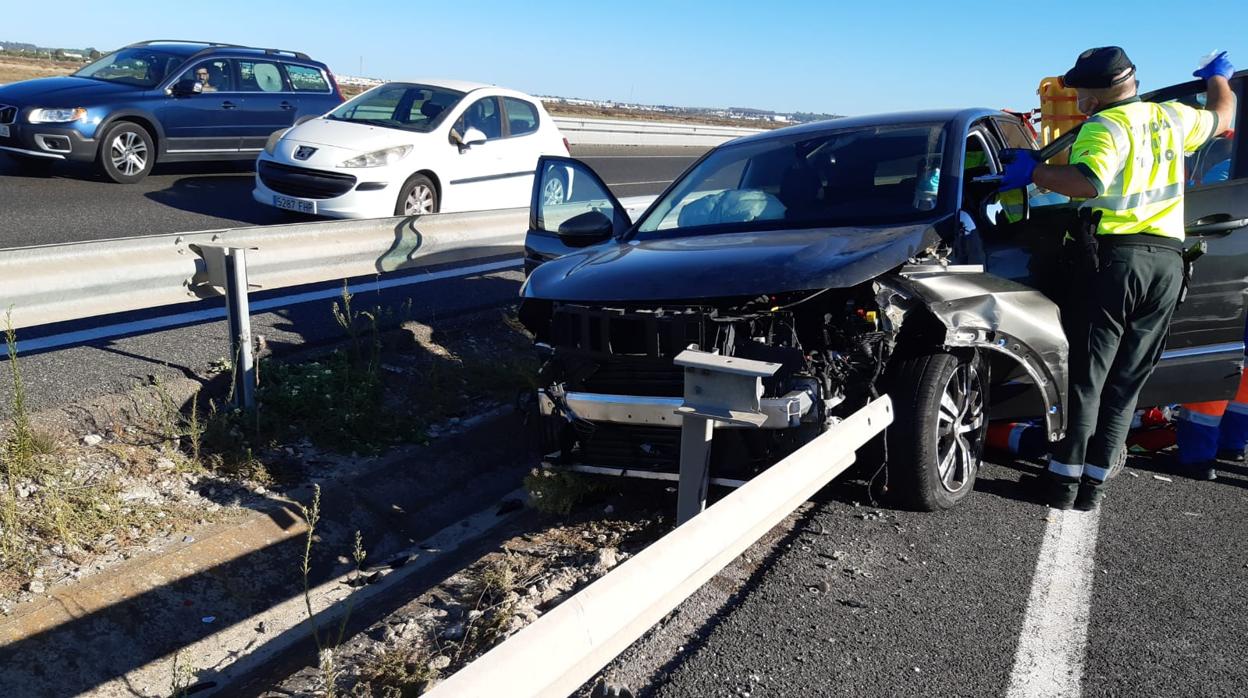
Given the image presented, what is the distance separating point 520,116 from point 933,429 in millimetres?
8394

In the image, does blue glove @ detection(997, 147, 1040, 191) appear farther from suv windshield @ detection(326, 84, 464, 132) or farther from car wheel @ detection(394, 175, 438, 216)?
suv windshield @ detection(326, 84, 464, 132)

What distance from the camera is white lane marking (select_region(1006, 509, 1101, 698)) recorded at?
10.6ft

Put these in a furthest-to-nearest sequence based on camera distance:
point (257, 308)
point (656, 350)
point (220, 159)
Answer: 1. point (220, 159)
2. point (257, 308)
3. point (656, 350)

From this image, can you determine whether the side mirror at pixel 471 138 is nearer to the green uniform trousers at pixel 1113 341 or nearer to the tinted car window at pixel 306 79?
the tinted car window at pixel 306 79

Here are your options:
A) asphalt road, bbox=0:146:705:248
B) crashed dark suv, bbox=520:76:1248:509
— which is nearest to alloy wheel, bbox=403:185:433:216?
asphalt road, bbox=0:146:705:248

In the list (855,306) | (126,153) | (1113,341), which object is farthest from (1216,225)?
(126,153)

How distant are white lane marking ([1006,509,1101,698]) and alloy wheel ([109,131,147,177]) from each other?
1157 centimetres

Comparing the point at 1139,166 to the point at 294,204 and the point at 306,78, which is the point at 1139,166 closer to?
the point at 294,204

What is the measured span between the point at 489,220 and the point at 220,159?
25.2 ft

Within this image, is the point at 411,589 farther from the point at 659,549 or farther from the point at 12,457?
the point at 659,549

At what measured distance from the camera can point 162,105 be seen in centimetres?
1295

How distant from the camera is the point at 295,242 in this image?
588 cm

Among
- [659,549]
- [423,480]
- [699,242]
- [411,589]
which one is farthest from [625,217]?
[659,549]

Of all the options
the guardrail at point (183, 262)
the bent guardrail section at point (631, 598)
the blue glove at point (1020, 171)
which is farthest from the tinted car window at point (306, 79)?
the bent guardrail section at point (631, 598)
